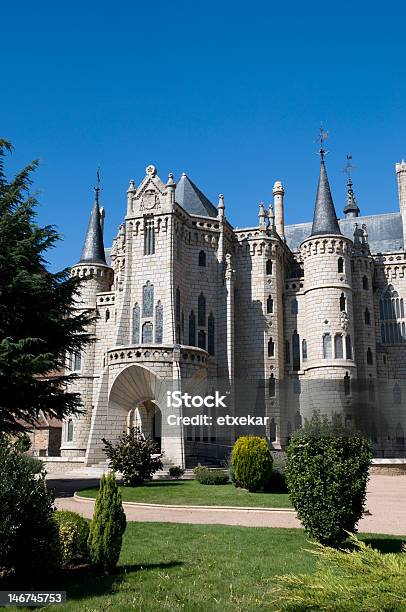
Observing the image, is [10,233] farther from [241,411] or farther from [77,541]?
[241,411]

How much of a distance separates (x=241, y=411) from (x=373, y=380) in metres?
10.2

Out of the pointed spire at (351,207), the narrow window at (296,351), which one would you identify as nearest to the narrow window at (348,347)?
the narrow window at (296,351)

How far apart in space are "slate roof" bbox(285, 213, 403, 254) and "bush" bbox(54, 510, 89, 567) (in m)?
41.6

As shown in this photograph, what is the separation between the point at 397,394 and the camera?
140 ft

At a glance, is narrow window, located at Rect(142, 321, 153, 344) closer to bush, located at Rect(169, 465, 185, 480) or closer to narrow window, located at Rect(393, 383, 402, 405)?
bush, located at Rect(169, 465, 185, 480)

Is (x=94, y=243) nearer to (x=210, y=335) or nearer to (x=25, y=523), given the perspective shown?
(x=210, y=335)

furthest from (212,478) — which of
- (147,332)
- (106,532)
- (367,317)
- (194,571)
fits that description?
(367,317)

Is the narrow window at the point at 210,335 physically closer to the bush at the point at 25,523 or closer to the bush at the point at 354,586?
the bush at the point at 25,523

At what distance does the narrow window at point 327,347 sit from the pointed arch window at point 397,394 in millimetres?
6282

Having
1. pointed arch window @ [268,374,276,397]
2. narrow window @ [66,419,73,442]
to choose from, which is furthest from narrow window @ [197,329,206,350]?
narrow window @ [66,419,73,442]

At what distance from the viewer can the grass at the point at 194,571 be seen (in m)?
7.57

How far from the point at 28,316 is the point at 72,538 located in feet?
45.8

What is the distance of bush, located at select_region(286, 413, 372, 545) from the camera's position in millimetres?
9875

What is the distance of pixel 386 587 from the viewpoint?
4113 mm
